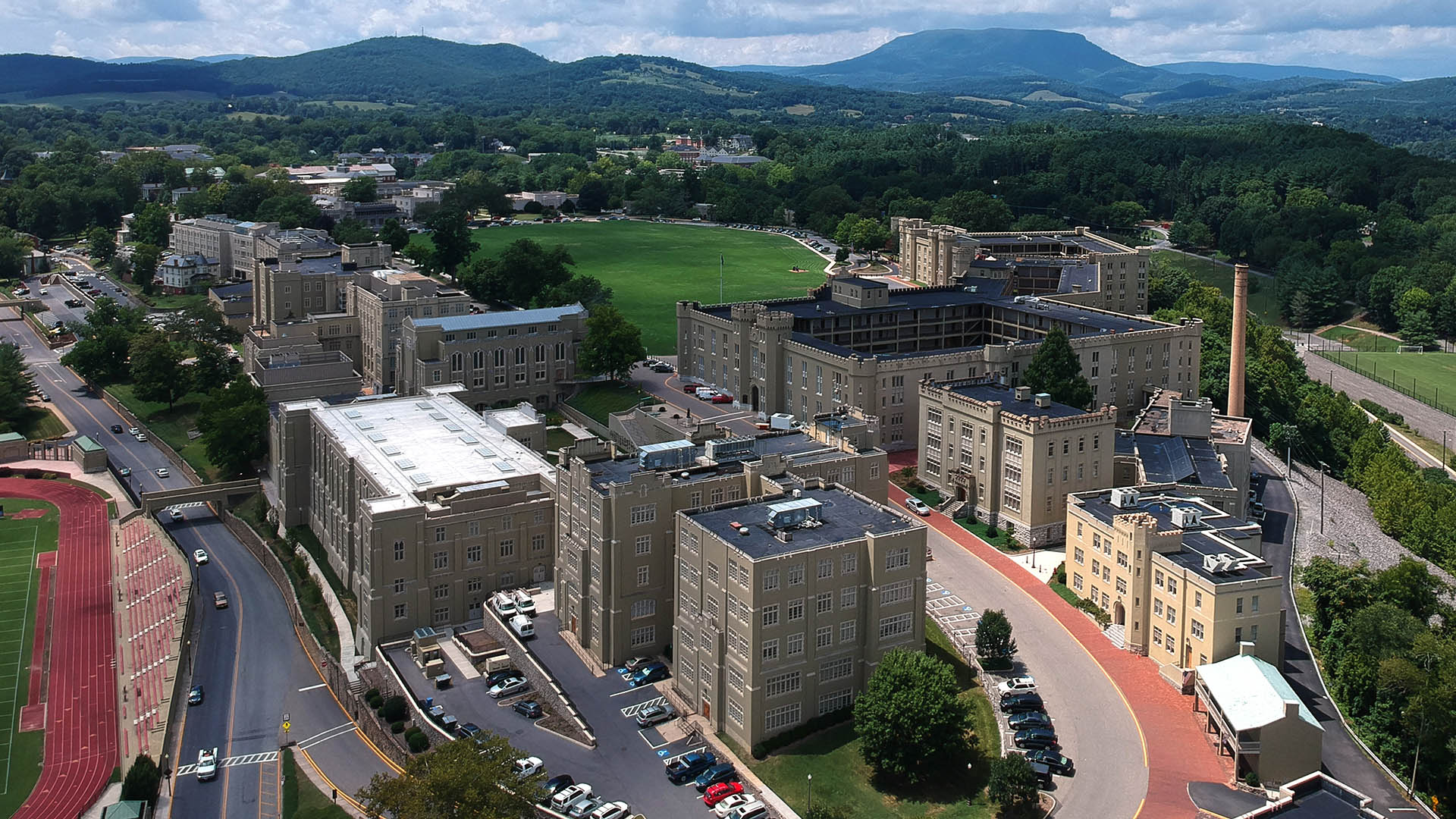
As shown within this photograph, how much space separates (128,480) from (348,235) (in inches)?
2992

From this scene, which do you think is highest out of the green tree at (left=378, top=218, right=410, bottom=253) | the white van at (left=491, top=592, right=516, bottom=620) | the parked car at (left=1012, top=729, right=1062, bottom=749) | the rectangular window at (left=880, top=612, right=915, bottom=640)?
the green tree at (left=378, top=218, right=410, bottom=253)

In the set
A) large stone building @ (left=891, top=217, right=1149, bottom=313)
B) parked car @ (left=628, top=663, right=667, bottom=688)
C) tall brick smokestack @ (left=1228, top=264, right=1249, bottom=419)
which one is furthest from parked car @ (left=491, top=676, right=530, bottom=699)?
large stone building @ (left=891, top=217, right=1149, bottom=313)

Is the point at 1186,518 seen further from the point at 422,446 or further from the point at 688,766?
the point at 422,446

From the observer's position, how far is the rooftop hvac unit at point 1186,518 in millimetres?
77750

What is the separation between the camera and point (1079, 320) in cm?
12269

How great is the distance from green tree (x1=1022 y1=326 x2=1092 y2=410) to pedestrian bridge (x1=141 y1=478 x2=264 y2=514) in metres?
63.0

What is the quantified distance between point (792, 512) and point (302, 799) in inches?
1101

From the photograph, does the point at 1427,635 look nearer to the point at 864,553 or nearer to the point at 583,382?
the point at 864,553

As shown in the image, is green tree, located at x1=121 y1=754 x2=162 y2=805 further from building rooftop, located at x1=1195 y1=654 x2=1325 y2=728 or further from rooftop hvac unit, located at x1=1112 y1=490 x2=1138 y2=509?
rooftop hvac unit, located at x1=1112 y1=490 x2=1138 y2=509

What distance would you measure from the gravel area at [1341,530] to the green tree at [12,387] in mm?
111132

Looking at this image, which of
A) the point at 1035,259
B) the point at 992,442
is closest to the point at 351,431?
the point at 992,442

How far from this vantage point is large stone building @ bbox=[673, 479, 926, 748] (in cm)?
6600

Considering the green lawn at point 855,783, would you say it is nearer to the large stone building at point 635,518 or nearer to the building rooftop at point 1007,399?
the large stone building at point 635,518

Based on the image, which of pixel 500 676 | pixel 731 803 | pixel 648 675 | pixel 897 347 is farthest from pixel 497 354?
pixel 731 803
